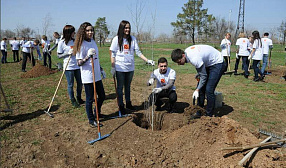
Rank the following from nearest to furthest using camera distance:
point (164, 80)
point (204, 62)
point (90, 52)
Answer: point (90, 52), point (204, 62), point (164, 80)

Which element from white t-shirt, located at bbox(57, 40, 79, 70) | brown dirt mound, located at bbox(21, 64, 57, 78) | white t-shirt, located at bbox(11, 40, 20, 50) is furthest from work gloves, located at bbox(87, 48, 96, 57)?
white t-shirt, located at bbox(11, 40, 20, 50)

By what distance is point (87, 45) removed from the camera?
3309mm

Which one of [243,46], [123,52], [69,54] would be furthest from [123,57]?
[243,46]

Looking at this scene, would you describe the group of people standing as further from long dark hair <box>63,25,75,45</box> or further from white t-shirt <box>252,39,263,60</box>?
long dark hair <box>63,25,75,45</box>

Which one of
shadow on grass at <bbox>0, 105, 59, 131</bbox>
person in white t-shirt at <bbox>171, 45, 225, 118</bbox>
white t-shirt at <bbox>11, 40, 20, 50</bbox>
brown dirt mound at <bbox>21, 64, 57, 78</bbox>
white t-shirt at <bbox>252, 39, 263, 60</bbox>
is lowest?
shadow on grass at <bbox>0, 105, 59, 131</bbox>

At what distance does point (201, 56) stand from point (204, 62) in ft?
0.67

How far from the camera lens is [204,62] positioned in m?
3.44

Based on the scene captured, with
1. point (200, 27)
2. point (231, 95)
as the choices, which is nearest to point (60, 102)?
point (231, 95)

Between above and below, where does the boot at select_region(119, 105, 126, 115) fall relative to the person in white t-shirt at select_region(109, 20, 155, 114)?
below

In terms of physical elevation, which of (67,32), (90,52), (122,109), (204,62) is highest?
(67,32)

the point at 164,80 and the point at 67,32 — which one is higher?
the point at 67,32

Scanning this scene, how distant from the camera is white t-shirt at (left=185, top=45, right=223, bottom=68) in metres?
3.17

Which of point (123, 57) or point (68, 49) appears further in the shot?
point (68, 49)

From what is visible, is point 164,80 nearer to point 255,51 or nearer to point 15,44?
point 255,51
